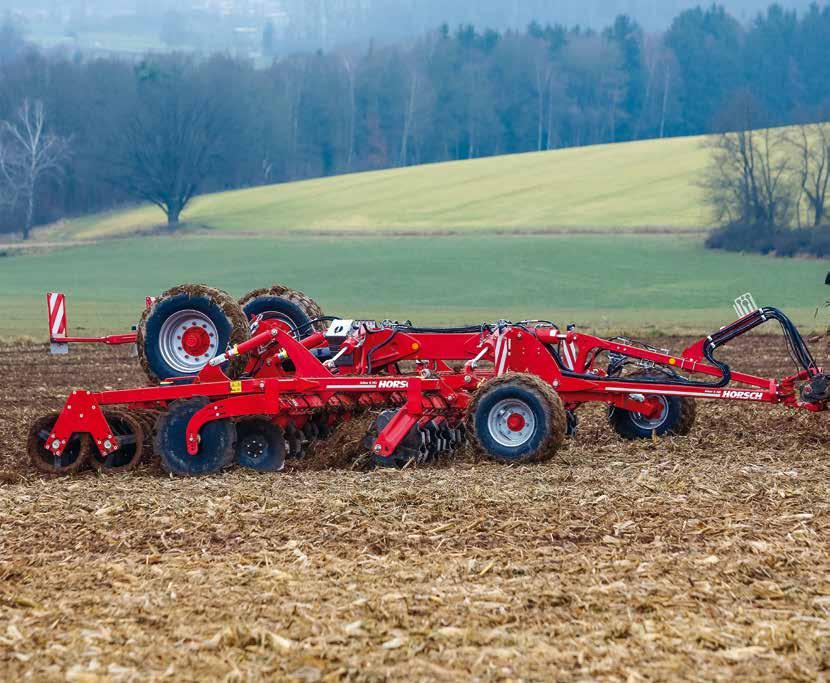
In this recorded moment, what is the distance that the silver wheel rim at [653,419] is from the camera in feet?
45.7

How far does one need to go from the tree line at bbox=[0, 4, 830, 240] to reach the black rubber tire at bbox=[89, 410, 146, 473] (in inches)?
2816

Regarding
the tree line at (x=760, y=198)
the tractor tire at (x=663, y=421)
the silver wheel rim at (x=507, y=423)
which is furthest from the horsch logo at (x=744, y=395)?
the tree line at (x=760, y=198)

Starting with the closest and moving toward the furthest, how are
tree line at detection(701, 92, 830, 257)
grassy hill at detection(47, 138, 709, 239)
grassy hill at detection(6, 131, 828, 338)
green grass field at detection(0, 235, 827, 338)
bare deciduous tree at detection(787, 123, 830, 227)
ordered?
green grass field at detection(0, 235, 827, 338) → grassy hill at detection(6, 131, 828, 338) → tree line at detection(701, 92, 830, 257) → bare deciduous tree at detection(787, 123, 830, 227) → grassy hill at detection(47, 138, 709, 239)

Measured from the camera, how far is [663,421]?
13930mm

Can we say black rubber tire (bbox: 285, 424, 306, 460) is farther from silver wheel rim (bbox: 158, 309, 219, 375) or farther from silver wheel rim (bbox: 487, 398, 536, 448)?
silver wheel rim (bbox: 487, 398, 536, 448)

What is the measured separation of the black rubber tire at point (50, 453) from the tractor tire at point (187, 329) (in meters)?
1.09

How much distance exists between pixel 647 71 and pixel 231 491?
5058 inches

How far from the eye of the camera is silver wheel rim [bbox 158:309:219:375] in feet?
43.4

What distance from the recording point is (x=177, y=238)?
3002 inches

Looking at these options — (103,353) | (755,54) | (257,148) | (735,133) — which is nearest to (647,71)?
(755,54)

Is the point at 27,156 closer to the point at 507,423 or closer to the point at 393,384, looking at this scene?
the point at 393,384

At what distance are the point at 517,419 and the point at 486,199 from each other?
71287mm

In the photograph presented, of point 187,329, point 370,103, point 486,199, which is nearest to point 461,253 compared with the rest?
point 486,199

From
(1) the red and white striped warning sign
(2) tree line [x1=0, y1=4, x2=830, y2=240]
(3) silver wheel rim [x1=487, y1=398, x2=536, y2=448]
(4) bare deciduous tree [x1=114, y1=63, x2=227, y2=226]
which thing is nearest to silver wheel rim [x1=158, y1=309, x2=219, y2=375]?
(1) the red and white striped warning sign
